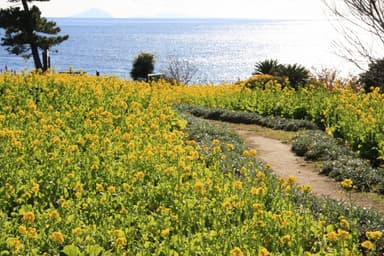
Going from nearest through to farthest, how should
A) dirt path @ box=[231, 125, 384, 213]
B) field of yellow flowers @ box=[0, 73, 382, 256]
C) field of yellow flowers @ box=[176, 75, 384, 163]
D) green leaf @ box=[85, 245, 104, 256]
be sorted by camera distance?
green leaf @ box=[85, 245, 104, 256] < field of yellow flowers @ box=[0, 73, 382, 256] < dirt path @ box=[231, 125, 384, 213] < field of yellow flowers @ box=[176, 75, 384, 163]

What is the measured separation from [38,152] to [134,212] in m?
1.90

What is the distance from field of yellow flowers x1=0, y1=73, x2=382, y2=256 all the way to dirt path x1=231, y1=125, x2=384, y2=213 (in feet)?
2.54

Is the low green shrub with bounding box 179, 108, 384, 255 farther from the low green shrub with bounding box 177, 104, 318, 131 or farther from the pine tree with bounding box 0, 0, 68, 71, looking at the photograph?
the pine tree with bounding box 0, 0, 68, 71

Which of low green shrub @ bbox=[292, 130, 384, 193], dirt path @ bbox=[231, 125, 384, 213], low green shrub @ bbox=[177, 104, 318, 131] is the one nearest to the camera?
dirt path @ bbox=[231, 125, 384, 213]

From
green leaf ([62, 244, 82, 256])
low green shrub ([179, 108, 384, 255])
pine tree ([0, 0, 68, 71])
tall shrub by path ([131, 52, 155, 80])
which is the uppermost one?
pine tree ([0, 0, 68, 71])

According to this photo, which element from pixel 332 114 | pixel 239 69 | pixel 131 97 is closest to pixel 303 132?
pixel 332 114

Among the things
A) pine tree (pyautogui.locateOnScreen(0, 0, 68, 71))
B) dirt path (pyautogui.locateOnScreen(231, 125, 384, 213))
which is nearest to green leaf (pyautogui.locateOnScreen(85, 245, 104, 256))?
dirt path (pyautogui.locateOnScreen(231, 125, 384, 213))

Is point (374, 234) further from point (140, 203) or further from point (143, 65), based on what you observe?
point (143, 65)

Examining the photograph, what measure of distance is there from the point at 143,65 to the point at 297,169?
76.8ft

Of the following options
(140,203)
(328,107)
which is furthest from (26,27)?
(140,203)

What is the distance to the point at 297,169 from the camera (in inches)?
337

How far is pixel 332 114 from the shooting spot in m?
11.9

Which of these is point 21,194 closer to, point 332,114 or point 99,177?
point 99,177

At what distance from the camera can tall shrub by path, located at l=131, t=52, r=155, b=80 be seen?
31203 millimetres
